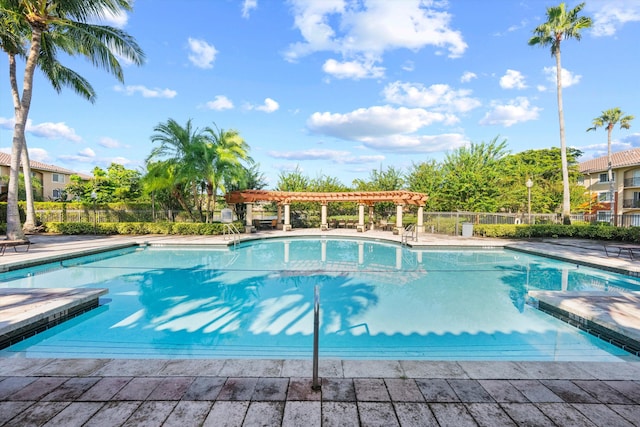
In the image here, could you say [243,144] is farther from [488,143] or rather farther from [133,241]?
[488,143]

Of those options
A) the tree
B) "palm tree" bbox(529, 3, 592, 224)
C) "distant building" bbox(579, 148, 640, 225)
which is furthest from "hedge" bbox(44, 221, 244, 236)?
"distant building" bbox(579, 148, 640, 225)

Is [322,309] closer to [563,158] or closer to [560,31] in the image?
[563,158]

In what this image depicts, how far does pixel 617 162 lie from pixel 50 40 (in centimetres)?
4665

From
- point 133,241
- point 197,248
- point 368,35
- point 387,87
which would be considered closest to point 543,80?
point 387,87

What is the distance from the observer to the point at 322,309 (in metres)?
6.73

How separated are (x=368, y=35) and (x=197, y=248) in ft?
44.5

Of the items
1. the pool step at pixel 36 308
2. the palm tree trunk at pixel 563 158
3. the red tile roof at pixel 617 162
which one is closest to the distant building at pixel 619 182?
the red tile roof at pixel 617 162

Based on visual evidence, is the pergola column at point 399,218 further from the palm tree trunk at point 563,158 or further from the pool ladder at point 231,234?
the pool ladder at point 231,234

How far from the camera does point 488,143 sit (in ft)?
81.2

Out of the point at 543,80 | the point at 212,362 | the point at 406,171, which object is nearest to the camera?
the point at 212,362

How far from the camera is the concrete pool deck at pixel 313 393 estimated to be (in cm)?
255

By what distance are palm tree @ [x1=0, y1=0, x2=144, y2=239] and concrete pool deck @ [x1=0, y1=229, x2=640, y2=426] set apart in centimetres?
1431

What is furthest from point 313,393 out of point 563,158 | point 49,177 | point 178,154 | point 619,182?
point 49,177

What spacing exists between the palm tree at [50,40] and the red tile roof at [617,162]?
4079 cm
